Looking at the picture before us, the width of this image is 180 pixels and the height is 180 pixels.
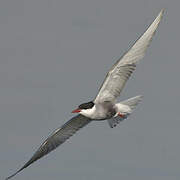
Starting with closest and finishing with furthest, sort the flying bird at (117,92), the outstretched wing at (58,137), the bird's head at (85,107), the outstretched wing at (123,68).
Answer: the outstretched wing at (123,68), the flying bird at (117,92), the bird's head at (85,107), the outstretched wing at (58,137)

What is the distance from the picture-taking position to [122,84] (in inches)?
890

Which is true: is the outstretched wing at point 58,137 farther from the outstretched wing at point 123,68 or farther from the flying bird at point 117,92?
the outstretched wing at point 123,68

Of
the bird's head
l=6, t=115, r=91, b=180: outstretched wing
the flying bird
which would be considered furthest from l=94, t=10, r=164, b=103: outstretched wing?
l=6, t=115, r=91, b=180: outstretched wing

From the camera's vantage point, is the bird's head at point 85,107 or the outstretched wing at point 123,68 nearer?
the outstretched wing at point 123,68

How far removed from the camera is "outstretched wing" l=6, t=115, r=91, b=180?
2520 centimetres

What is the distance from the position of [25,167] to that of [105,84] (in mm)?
4852

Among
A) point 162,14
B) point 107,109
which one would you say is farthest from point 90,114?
point 162,14

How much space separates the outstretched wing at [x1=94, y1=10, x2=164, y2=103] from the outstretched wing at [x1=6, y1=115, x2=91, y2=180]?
2.55 meters

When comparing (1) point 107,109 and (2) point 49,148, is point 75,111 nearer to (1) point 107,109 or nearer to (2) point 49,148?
(1) point 107,109

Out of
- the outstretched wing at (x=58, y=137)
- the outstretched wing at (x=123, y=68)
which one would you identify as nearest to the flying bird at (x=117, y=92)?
the outstretched wing at (x=123, y=68)

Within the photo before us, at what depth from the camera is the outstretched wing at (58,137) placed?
25203mm

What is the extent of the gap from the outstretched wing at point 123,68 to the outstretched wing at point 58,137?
2.55 m

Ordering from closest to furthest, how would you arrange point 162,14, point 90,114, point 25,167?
point 162,14 → point 90,114 → point 25,167

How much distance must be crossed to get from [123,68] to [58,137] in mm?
4641
